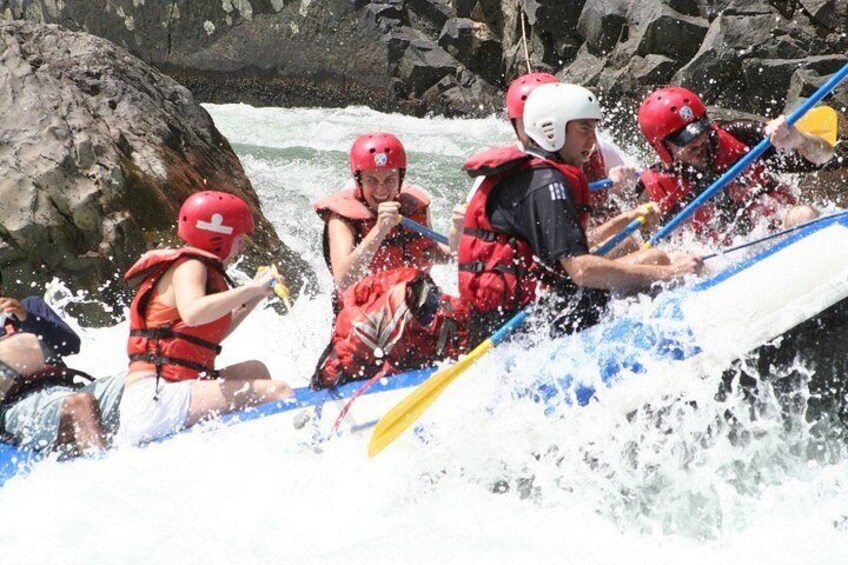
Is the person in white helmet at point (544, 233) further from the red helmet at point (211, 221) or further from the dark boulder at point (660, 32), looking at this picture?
the dark boulder at point (660, 32)

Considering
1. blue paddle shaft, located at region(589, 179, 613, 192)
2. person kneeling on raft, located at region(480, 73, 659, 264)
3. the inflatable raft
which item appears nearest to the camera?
the inflatable raft

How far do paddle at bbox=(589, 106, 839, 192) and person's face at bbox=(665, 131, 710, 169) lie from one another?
1.03 ft

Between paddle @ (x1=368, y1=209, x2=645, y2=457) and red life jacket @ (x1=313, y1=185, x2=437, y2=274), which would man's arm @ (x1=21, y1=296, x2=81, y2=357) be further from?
paddle @ (x1=368, y1=209, x2=645, y2=457)

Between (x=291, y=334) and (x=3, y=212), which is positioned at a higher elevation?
(x=3, y=212)

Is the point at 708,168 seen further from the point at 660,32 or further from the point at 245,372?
the point at 660,32

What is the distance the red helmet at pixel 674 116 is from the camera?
4883 mm

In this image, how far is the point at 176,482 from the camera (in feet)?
13.8

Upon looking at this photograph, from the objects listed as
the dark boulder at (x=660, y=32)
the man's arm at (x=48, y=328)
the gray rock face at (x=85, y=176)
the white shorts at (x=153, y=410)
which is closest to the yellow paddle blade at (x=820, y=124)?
the white shorts at (x=153, y=410)

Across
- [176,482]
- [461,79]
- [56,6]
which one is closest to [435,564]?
[176,482]

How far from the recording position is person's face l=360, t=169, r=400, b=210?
16.1 feet

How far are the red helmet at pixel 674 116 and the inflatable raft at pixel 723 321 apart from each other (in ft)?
3.34

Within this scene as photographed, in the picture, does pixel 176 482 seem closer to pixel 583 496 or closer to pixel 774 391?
pixel 583 496

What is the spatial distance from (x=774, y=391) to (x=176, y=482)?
2.21 metres

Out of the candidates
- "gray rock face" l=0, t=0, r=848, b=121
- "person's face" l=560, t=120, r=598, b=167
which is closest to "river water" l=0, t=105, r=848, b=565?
"person's face" l=560, t=120, r=598, b=167
